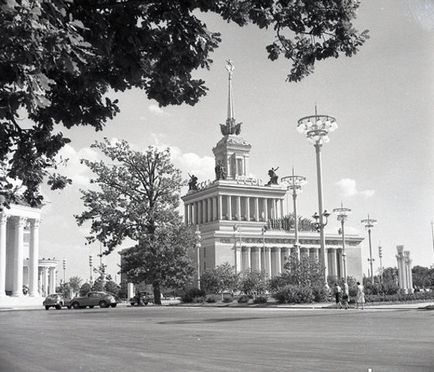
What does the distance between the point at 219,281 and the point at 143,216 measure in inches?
718

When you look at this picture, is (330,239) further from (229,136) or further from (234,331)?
(234,331)

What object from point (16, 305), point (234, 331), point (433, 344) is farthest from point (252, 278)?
point (433, 344)

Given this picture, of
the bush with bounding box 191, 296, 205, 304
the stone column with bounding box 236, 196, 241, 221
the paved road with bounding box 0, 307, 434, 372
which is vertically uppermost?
the stone column with bounding box 236, 196, 241, 221

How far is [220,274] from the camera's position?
63406 millimetres

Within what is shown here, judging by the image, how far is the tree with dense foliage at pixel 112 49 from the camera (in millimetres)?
6030

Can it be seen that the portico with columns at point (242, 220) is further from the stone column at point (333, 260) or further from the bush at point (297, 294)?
the bush at point (297, 294)

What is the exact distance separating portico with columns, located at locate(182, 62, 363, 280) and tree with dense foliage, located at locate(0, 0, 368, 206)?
78.5m

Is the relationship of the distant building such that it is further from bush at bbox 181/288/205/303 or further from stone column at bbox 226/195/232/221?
stone column at bbox 226/195/232/221

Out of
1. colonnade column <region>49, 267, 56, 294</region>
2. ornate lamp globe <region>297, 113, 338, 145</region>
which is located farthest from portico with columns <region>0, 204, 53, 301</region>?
colonnade column <region>49, 267, 56, 294</region>

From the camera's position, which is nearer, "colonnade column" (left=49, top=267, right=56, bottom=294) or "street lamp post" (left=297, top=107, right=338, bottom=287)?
"street lamp post" (left=297, top=107, right=338, bottom=287)

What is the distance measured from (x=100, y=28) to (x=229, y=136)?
4298 inches

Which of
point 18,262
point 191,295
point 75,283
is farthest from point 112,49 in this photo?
point 75,283

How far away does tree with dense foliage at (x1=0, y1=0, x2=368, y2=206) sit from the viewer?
603cm

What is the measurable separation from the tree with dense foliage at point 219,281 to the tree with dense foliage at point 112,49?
52.6 m
